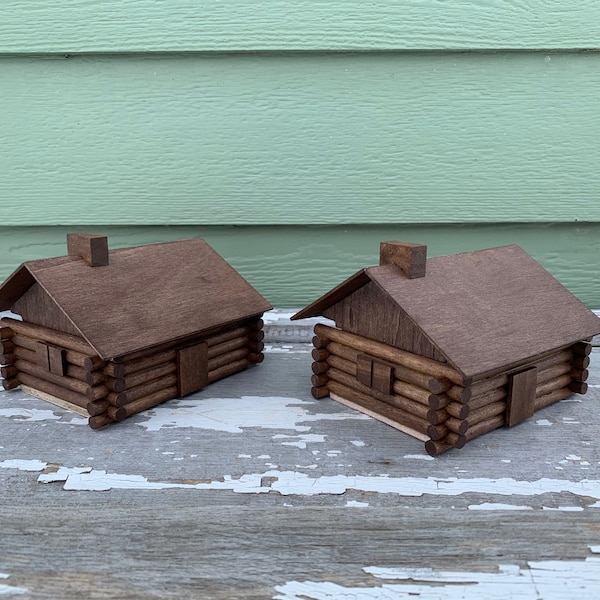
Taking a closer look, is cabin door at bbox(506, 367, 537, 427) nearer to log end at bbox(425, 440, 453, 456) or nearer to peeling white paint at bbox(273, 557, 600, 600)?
log end at bbox(425, 440, 453, 456)

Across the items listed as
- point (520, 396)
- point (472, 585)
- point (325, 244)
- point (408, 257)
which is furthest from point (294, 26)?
point (472, 585)

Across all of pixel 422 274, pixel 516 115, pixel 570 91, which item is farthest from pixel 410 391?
pixel 570 91

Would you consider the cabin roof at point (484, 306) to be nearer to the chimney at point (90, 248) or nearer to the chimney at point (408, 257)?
the chimney at point (408, 257)

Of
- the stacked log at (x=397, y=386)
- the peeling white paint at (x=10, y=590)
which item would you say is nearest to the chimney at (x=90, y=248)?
the stacked log at (x=397, y=386)

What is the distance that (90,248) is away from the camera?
8.09 ft

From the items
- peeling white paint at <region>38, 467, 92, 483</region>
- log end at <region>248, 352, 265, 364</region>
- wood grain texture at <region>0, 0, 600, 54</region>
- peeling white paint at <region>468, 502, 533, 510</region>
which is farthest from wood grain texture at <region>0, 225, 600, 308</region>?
peeling white paint at <region>468, 502, 533, 510</region>

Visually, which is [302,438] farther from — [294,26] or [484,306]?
[294,26]

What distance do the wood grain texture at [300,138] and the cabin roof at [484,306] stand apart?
2.43ft

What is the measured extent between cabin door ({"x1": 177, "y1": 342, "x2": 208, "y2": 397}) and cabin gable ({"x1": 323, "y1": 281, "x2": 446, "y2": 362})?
2.01 ft

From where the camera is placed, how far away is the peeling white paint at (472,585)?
4.85 ft

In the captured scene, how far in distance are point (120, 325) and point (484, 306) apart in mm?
1489

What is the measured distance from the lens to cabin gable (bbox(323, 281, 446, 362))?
7.29 ft

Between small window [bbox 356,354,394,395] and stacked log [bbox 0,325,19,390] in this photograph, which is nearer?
small window [bbox 356,354,394,395]

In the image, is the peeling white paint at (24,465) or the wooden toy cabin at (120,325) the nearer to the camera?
the peeling white paint at (24,465)
